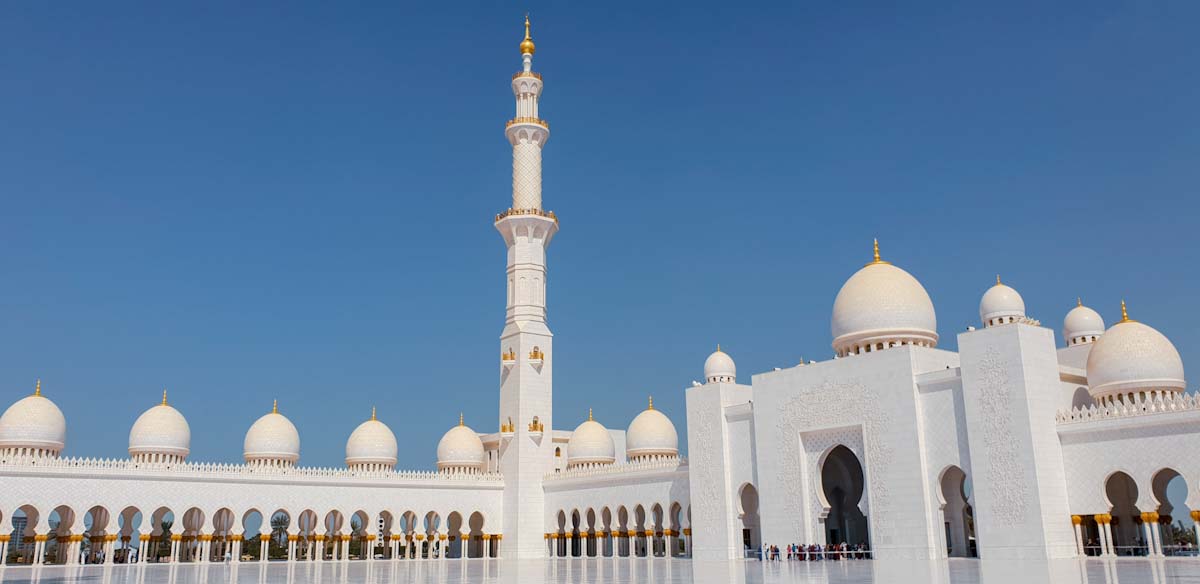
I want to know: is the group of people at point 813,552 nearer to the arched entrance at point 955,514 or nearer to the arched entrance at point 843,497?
the arched entrance at point 955,514

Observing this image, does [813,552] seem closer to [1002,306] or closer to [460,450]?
[1002,306]

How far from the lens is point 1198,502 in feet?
55.1

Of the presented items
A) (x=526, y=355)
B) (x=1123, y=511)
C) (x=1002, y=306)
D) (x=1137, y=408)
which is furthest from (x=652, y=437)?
(x=1137, y=408)

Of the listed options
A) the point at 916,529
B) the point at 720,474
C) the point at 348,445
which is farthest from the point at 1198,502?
the point at 348,445

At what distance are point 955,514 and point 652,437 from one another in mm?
11615

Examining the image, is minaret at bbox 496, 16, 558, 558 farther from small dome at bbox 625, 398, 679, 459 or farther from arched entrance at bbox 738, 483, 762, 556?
arched entrance at bbox 738, 483, 762, 556

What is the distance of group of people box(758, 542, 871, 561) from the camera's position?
20.8m

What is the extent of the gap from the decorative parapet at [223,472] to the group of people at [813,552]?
442 inches

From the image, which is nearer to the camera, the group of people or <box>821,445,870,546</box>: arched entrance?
the group of people

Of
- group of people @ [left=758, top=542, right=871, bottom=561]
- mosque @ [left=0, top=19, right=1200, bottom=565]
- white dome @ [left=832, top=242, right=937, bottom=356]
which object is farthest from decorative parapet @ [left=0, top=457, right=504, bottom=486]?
white dome @ [left=832, top=242, right=937, bottom=356]

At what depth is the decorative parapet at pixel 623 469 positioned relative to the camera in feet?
88.2

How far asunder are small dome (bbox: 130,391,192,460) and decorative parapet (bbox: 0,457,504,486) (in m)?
1.23

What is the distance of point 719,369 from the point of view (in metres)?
26.9

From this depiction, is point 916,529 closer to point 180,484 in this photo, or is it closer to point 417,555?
point 417,555
